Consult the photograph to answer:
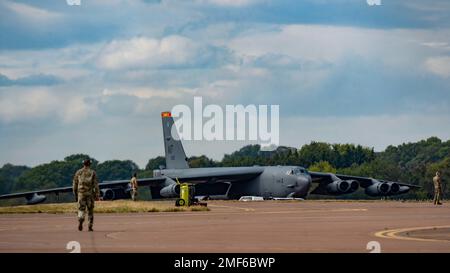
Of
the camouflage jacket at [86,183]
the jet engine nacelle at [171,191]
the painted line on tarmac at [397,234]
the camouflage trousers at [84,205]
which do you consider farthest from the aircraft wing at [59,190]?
the painted line on tarmac at [397,234]

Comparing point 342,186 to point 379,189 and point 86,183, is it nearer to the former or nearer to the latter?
point 379,189

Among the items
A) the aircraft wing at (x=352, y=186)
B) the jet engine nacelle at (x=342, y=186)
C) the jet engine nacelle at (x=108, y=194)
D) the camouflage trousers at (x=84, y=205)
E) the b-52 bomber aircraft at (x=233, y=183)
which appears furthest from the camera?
the aircraft wing at (x=352, y=186)

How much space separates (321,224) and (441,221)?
3.89 metres

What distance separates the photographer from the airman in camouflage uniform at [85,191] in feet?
88.2

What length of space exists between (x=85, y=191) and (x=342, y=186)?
52.8 meters

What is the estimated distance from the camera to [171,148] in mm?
85500

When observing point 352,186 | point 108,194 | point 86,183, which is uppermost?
point 86,183

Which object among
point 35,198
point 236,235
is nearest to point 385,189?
point 35,198

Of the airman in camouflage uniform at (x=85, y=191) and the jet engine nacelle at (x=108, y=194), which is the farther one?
the jet engine nacelle at (x=108, y=194)

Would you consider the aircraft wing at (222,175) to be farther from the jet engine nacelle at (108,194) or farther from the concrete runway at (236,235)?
the concrete runway at (236,235)

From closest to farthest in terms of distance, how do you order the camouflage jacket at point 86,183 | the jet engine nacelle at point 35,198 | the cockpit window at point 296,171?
1. the camouflage jacket at point 86,183
2. the jet engine nacelle at point 35,198
3. the cockpit window at point 296,171

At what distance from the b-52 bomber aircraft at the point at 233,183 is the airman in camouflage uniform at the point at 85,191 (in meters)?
43.2

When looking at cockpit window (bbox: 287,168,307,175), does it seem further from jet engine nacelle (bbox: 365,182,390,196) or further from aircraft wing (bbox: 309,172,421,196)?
jet engine nacelle (bbox: 365,182,390,196)
